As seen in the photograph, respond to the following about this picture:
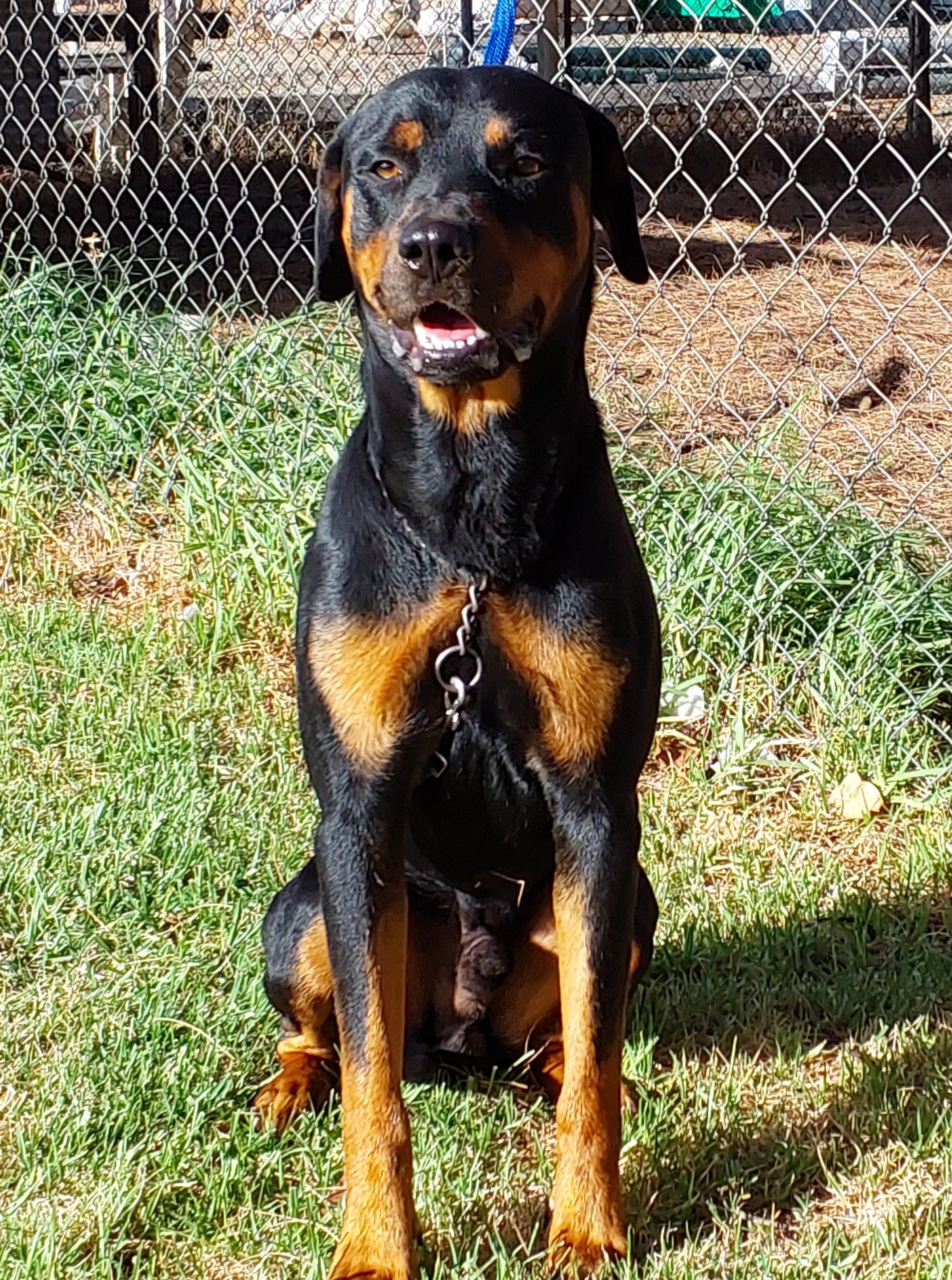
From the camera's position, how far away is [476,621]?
2.50m

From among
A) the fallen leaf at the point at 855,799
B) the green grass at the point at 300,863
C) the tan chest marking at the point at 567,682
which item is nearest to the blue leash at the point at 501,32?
the green grass at the point at 300,863

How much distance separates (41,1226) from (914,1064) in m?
1.59

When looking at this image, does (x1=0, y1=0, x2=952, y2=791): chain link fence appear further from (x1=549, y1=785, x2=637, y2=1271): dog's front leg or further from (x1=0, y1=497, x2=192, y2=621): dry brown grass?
(x1=549, y1=785, x2=637, y2=1271): dog's front leg

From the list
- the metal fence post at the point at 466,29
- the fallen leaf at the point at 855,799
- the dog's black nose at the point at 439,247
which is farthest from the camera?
the metal fence post at the point at 466,29

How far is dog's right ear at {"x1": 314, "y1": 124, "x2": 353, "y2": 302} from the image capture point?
2693mm

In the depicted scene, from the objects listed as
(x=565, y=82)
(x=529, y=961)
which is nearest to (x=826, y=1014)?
(x=529, y=961)

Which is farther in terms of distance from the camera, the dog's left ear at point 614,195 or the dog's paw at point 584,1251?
the dog's left ear at point 614,195

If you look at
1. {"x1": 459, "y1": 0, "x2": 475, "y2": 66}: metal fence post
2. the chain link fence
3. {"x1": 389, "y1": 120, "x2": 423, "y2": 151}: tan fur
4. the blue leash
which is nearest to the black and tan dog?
{"x1": 389, "y1": 120, "x2": 423, "y2": 151}: tan fur

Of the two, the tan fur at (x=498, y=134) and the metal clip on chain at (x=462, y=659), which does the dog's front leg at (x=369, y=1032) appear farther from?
the tan fur at (x=498, y=134)

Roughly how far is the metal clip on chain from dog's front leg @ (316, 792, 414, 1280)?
0.20m

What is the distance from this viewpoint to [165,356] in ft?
18.2

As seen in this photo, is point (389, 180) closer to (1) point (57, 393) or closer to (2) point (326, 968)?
(2) point (326, 968)

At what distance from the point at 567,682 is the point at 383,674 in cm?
28

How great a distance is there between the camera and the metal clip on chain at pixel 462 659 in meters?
2.49
